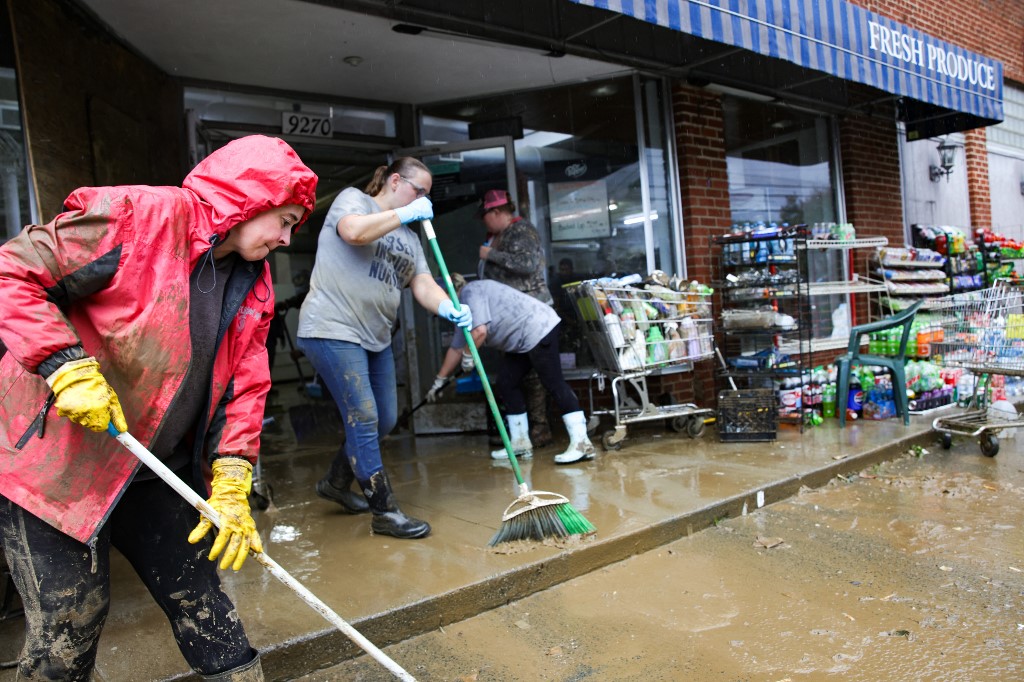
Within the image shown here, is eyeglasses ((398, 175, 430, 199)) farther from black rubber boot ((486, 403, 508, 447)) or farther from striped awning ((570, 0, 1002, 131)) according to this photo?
black rubber boot ((486, 403, 508, 447))

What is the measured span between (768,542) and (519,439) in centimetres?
227

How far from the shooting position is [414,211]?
3.86 meters

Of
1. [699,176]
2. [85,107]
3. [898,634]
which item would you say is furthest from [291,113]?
[898,634]

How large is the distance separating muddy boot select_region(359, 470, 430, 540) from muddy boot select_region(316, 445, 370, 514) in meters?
0.41

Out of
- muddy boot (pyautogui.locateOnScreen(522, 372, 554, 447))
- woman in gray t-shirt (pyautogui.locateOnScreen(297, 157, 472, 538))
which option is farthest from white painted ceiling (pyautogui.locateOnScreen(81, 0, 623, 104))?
muddy boot (pyautogui.locateOnScreen(522, 372, 554, 447))

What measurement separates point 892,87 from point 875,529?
178 inches

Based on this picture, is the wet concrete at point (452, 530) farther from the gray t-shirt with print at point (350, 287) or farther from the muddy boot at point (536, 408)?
the gray t-shirt with print at point (350, 287)

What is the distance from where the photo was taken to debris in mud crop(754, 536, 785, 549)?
3990 mm

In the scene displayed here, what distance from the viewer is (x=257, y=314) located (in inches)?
91.6

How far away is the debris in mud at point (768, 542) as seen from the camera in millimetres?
3990

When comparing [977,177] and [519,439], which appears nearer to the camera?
[519,439]

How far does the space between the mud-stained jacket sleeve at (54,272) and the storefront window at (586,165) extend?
547cm

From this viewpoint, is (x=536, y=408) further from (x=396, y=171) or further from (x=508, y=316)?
(x=396, y=171)

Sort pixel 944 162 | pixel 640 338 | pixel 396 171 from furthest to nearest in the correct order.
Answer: pixel 944 162, pixel 640 338, pixel 396 171
